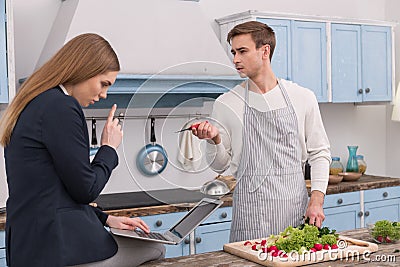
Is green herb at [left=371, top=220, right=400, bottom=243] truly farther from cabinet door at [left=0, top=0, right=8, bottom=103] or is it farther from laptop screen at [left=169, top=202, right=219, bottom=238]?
cabinet door at [left=0, top=0, right=8, bottom=103]

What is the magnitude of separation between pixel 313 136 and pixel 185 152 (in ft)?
2.81

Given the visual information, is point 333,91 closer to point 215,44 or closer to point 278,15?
point 278,15

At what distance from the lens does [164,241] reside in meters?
1.85

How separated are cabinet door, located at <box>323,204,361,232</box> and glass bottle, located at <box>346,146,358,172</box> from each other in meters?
0.51

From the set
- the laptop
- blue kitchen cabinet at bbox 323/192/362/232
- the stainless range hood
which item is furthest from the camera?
blue kitchen cabinet at bbox 323/192/362/232

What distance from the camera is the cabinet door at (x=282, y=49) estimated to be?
4230mm

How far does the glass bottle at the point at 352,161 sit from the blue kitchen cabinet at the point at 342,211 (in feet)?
1.56

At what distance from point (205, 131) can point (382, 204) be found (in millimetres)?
2797

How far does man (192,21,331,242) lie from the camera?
266 cm

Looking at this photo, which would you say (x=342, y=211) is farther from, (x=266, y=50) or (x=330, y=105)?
(x=266, y=50)

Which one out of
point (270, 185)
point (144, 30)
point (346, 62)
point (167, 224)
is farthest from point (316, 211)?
point (346, 62)

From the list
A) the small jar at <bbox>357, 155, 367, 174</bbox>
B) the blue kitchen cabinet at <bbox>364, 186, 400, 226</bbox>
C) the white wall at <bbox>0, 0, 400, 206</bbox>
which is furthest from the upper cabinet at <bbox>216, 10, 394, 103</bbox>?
the blue kitchen cabinet at <bbox>364, 186, 400, 226</bbox>

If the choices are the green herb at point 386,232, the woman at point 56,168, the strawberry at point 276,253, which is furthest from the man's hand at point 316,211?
the woman at point 56,168

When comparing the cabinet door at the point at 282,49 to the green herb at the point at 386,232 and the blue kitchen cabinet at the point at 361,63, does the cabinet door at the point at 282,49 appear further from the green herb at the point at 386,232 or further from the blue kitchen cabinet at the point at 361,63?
the green herb at the point at 386,232
